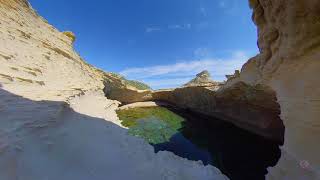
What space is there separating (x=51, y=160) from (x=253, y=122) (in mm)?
15119

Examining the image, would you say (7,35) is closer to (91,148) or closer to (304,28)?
(91,148)

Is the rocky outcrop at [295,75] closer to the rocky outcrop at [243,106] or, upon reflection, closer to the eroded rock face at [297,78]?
the eroded rock face at [297,78]

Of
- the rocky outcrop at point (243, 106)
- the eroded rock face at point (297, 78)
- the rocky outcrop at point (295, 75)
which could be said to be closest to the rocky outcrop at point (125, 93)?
the rocky outcrop at point (243, 106)

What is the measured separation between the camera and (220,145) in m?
14.6

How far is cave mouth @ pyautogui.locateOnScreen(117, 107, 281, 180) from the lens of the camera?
11.0 metres

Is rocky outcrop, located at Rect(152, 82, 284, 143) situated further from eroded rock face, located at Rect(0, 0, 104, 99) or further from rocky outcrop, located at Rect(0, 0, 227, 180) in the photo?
eroded rock face, located at Rect(0, 0, 104, 99)

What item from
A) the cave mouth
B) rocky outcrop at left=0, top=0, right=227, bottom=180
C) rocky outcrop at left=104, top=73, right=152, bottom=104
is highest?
rocky outcrop at left=104, top=73, right=152, bottom=104

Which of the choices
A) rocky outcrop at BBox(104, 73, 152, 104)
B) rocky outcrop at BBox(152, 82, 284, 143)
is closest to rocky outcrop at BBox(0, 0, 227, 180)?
rocky outcrop at BBox(152, 82, 284, 143)

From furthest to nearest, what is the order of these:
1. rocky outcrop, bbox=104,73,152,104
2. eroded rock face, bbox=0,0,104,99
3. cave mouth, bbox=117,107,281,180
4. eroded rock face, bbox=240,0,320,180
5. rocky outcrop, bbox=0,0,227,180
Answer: rocky outcrop, bbox=104,73,152,104, cave mouth, bbox=117,107,281,180, eroded rock face, bbox=0,0,104,99, eroded rock face, bbox=240,0,320,180, rocky outcrop, bbox=0,0,227,180

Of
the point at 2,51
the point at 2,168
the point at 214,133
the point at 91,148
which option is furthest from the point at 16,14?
the point at 214,133

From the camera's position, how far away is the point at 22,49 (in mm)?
11852

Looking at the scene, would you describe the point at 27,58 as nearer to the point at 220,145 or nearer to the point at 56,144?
the point at 56,144

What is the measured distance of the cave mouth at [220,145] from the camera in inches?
433

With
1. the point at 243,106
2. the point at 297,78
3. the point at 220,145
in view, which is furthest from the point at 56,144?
the point at 243,106
